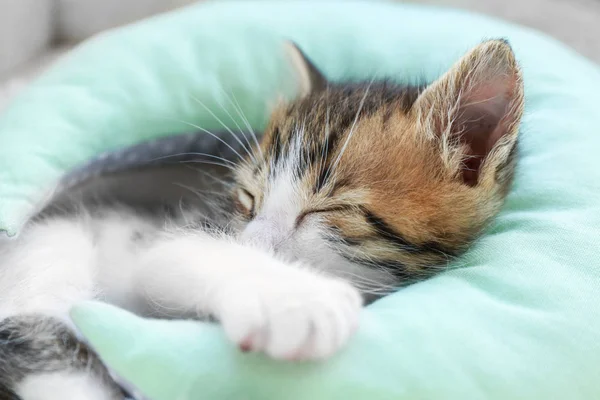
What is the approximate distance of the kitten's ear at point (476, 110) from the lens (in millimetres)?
803

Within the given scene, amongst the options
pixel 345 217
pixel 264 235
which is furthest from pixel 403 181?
pixel 264 235

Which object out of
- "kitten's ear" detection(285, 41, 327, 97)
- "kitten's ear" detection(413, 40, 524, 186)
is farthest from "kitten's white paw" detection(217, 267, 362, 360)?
"kitten's ear" detection(285, 41, 327, 97)

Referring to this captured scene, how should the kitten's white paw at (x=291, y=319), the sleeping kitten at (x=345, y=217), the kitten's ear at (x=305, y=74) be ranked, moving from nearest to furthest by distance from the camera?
the kitten's white paw at (x=291, y=319) < the sleeping kitten at (x=345, y=217) < the kitten's ear at (x=305, y=74)

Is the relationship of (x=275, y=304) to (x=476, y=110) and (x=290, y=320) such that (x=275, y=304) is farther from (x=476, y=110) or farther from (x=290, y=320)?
(x=476, y=110)

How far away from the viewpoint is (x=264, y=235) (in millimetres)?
837

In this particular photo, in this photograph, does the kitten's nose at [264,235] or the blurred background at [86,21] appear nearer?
the kitten's nose at [264,235]

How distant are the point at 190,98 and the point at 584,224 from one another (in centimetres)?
77

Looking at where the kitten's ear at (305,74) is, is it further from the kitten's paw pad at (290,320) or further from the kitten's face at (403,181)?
the kitten's paw pad at (290,320)

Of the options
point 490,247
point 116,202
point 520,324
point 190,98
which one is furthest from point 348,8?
point 520,324

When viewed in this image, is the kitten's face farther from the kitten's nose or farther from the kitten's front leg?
the kitten's front leg

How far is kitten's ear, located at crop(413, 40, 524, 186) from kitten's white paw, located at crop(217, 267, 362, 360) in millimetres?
321

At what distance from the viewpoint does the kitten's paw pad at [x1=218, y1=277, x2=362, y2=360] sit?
22.4 inches

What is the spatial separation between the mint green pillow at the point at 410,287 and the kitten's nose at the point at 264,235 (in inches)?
6.7

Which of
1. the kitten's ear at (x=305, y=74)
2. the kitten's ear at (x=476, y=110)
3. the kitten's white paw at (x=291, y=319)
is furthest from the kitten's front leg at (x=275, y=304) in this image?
the kitten's ear at (x=305, y=74)
